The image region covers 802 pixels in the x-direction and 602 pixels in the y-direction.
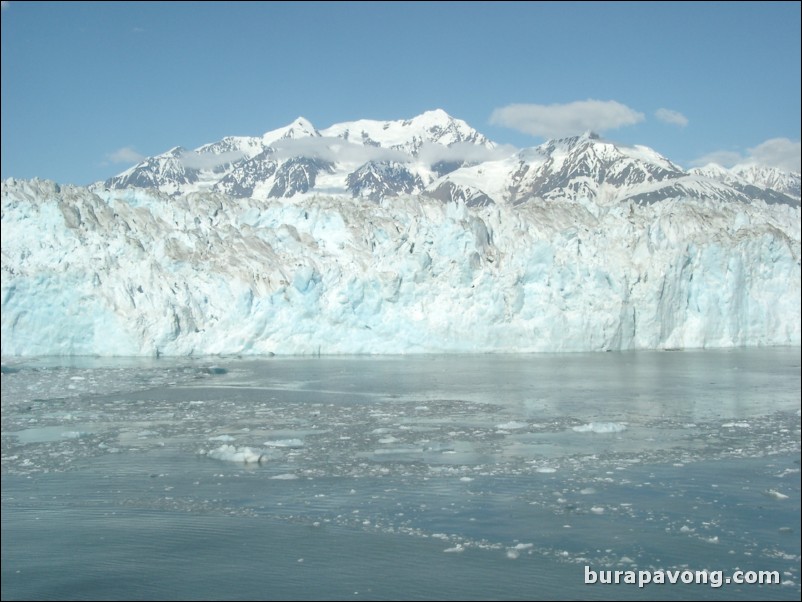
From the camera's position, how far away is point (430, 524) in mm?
7539

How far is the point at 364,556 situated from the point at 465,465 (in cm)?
343

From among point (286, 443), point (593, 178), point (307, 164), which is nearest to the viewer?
point (286, 443)

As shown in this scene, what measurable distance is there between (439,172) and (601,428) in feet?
518

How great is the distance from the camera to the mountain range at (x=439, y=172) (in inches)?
4432

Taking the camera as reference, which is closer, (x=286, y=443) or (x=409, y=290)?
(x=286, y=443)

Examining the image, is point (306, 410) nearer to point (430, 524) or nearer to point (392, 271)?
point (430, 524)

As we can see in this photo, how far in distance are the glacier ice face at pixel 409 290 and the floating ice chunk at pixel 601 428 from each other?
49.6 ft

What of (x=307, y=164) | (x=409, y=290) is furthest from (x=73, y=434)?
(x=307, y=164)

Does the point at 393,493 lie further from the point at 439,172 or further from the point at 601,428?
the point at 439,172

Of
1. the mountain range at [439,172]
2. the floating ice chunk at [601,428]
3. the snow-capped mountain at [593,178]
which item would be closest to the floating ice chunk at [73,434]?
the floating ice chunk at [601,428]

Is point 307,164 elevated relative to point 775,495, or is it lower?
elevated

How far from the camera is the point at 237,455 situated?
10.5 meters

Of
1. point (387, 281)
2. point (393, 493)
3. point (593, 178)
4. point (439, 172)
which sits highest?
point (439, 172)

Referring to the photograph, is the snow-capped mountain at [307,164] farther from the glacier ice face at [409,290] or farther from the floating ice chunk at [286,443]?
the floating ice chunk at [286,443]
